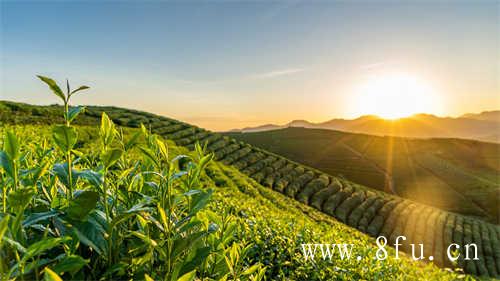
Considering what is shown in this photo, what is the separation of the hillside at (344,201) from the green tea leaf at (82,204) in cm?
2386

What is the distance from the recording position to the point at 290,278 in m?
4.02

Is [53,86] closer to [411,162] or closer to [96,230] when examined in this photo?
[96,230]

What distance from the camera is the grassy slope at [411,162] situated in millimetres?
58941

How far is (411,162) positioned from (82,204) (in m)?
81.2

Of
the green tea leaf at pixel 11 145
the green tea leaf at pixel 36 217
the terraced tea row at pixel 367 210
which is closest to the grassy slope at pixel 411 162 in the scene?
the terraced tea row at pixel 367 210

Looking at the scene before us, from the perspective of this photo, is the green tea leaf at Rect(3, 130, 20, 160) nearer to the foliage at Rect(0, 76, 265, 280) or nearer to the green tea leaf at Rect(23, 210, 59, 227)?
the foliage at Rect(0, 76, 265, 280)

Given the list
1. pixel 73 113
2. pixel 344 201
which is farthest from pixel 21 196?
pixel 344 201

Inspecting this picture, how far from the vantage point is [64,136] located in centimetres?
110

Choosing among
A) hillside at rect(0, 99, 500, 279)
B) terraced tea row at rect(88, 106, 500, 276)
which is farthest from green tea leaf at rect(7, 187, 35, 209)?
terraced tea row at rect(88, 106, 500, 276)

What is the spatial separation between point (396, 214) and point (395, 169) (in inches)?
1436

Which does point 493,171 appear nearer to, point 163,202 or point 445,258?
point 445,258

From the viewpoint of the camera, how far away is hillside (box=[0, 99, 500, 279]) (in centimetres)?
2936

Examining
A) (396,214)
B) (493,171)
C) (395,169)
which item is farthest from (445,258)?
(493,171)

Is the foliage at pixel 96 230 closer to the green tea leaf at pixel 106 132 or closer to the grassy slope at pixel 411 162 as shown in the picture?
the green tea leaf at pixel 106 132
